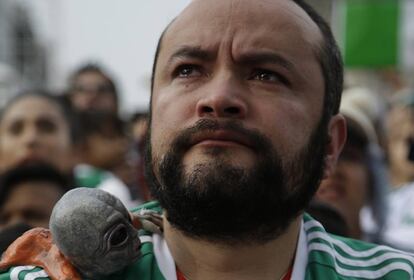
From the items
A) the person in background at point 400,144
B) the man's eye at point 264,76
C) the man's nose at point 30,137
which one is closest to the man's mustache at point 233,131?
the man's eye at point 264,76

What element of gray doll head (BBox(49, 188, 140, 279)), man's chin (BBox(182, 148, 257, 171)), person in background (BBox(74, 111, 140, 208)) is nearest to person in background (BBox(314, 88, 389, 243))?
man's chin (BBox(182, 148, 257, 171))

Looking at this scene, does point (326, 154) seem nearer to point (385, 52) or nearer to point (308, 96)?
point (308, 96)

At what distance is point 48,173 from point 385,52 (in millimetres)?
6122

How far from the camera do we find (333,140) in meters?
2.54

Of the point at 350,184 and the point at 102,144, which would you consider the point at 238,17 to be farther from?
the point at 102,144

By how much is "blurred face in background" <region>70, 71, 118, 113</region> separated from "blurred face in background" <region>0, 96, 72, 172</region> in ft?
5.19

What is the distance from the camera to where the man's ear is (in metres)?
2.50

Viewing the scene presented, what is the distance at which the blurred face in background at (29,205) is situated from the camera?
3812 millimetres

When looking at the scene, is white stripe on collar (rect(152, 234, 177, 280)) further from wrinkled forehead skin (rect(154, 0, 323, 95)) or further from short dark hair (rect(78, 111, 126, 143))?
short dark hair (rect(78, 111, 126, 143))

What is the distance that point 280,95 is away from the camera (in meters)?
2.25

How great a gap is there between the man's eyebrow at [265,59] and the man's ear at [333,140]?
273 millimetres

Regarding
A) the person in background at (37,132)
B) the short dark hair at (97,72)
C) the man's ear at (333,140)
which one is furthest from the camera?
the short dark hair at (97,72)

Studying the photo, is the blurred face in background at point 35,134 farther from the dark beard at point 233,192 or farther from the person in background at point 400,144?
the dark beard at point 233,192

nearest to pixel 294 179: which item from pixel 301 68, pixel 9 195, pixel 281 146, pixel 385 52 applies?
pixel 281 146
